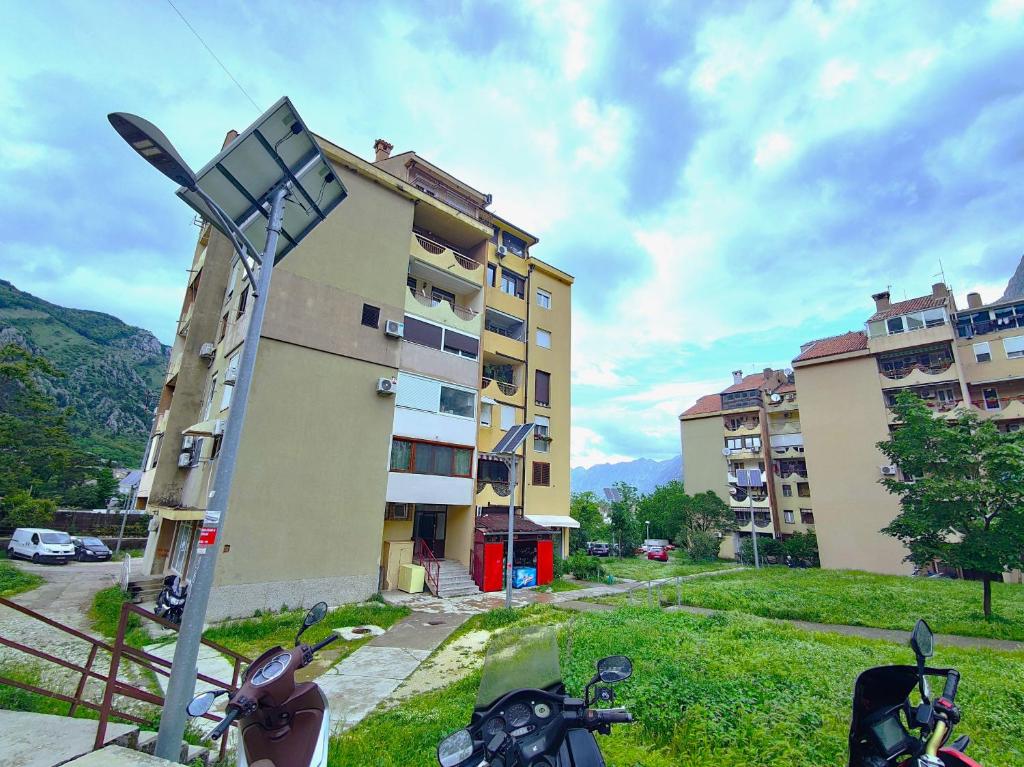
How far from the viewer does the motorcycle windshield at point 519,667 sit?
117 inches

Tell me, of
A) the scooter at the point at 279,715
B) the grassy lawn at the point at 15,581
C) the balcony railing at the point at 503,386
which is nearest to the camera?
the scooter at the point at 279,715

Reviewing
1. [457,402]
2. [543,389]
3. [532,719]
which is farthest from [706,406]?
[532,719]

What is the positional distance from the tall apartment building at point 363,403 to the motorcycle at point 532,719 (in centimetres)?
1235

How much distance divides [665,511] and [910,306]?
2588 centimetres

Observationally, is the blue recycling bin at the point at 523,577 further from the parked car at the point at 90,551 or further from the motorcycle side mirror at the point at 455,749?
the parked car at the point at 90,551

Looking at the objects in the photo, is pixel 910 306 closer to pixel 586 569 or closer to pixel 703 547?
pixel 703 547

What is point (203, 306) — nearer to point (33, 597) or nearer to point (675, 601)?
point (33, 597)

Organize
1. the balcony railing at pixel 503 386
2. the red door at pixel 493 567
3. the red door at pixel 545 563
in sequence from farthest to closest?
the balcony railing at pixel 503 386 < the red door at pixel 545 563 < the red door at pixel 493 567

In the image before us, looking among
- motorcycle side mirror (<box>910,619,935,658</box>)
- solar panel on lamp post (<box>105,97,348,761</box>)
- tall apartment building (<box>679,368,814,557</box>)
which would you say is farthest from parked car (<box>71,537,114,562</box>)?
tall apartment building (<box>679,368,814,557</box>)

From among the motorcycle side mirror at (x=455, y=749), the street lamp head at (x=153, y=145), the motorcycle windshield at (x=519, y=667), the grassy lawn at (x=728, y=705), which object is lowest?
the grassy lawn at (x=728, y=705)

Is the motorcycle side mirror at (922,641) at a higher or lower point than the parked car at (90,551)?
higher

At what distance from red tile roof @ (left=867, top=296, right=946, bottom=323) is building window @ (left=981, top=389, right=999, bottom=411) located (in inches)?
251

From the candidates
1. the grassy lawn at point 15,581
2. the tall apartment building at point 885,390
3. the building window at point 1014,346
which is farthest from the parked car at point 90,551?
the building window at point 1014,346

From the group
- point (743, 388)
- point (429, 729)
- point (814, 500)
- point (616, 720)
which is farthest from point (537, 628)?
point (743, 388)
